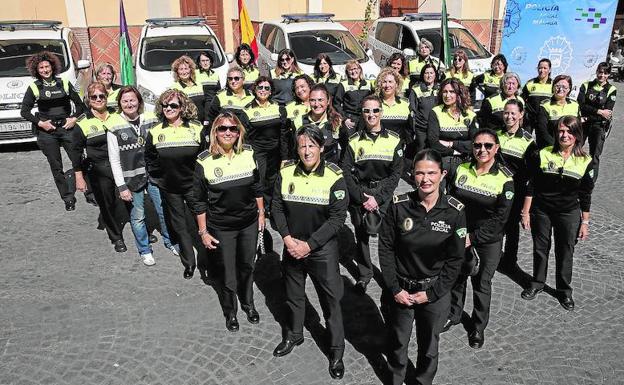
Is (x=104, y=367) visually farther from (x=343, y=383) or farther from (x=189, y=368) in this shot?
(x=343, y=383)

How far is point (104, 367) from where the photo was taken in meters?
4.56

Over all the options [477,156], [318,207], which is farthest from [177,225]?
[477,156]

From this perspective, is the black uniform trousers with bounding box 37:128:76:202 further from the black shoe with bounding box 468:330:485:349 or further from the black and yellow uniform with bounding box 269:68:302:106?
the black shoe with bounding box 468:330:485:349

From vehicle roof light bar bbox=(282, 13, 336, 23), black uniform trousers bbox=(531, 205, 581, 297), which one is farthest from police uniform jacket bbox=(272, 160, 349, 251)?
vehicle roof light bar bbox=(282, 13, 336, 23)

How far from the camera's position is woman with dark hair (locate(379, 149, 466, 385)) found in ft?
12.0

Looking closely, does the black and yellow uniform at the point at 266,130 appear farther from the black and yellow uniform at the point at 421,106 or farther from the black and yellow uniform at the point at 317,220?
the black and yellow uniform at the point at 317,220

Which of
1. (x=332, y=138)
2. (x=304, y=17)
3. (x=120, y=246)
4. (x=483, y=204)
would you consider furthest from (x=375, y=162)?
(x=304, y=17)

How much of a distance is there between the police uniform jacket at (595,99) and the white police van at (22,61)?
357 inches

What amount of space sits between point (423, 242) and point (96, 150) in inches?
164

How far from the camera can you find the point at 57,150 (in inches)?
308

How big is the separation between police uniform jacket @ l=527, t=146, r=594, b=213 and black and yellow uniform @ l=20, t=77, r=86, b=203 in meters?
6.08

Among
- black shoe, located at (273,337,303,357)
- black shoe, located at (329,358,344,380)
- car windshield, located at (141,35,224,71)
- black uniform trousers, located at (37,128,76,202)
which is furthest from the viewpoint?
car windshield, located at (141,35,224,71)

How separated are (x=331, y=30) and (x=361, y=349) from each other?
970cm

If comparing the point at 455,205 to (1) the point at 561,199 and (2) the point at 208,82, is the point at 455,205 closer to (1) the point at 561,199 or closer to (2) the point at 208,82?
(1) the point at 561,199
